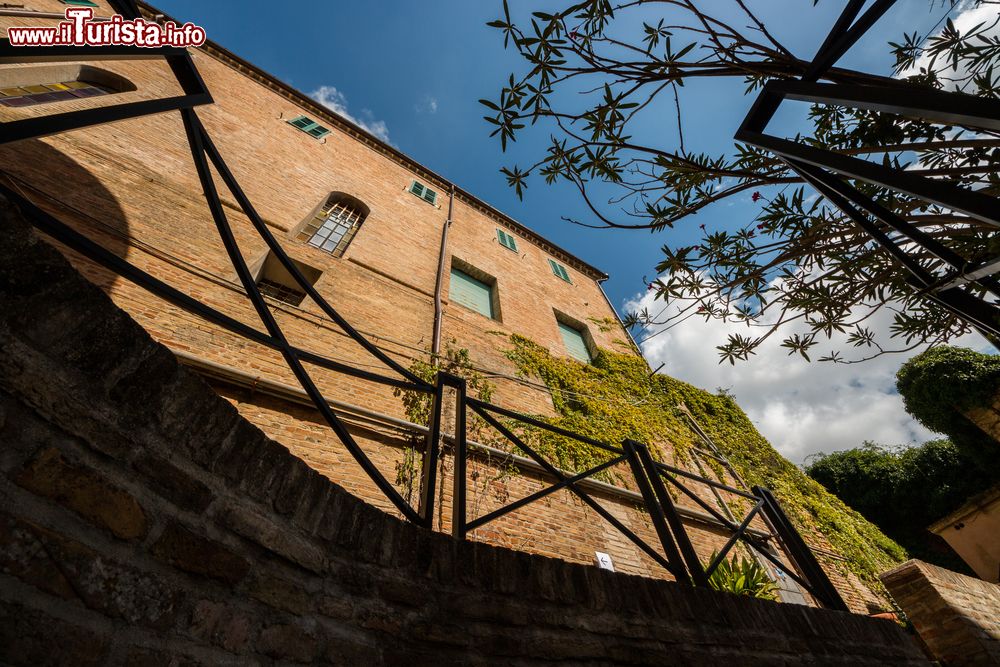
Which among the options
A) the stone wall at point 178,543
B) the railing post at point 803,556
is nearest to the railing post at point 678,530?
the stone wall at point 178,543

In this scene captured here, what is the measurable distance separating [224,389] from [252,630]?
13.5ft

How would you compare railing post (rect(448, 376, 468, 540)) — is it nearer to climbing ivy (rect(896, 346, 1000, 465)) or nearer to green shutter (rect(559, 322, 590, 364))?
green shutter (rect(559, 322, 590, 364))

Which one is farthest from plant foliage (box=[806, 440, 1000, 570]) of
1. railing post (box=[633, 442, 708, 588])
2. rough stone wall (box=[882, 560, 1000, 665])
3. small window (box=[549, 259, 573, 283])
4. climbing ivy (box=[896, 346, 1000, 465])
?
railing post (box=[633, 442, 708, 588])

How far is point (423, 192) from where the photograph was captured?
1204 centimetres

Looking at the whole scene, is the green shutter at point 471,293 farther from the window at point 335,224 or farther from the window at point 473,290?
the window at point 335,224

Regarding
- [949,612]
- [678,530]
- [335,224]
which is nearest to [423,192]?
[335,224]

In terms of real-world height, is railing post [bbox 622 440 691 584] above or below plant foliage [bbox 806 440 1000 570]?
below

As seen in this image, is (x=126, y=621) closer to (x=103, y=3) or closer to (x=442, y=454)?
(x=442, y=454)

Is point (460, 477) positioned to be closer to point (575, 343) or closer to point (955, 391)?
point (575, 343)

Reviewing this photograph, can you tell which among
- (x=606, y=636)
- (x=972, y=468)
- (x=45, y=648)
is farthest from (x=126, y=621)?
(x=972, y=468)

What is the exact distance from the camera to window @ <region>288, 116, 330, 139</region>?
34.2 feet

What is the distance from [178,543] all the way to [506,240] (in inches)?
500

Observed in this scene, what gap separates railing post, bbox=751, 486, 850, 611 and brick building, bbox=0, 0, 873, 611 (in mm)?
2358

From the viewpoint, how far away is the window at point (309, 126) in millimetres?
10430
